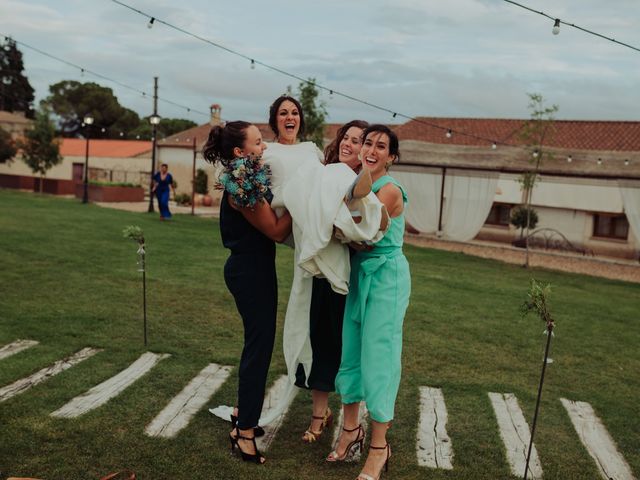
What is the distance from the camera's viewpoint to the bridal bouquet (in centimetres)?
343

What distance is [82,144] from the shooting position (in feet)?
146

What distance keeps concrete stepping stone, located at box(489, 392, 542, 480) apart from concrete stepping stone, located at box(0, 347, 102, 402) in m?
3.41

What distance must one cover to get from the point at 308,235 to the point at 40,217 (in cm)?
1598

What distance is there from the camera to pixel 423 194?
20391 millimetres

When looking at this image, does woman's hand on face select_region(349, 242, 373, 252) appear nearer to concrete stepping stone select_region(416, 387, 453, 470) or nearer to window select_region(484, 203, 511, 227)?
concrete stepping stone select_region(416, 387, 453, 470)

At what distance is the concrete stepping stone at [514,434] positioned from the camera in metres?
4.04

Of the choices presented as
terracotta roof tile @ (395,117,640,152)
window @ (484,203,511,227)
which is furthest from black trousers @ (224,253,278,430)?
window @ (484,203,511,227)

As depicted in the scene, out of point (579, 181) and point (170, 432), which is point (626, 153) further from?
point (170, 432)

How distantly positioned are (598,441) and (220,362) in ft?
10.2

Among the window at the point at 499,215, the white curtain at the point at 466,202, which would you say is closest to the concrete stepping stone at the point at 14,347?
the white curtain at the point at 466,202

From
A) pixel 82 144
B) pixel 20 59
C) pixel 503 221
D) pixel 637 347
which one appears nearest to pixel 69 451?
pixel 637 347

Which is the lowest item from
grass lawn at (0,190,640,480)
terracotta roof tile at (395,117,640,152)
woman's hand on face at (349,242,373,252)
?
grass lawn at (0,190,640,480)

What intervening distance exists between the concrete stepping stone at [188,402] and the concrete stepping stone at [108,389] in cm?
44

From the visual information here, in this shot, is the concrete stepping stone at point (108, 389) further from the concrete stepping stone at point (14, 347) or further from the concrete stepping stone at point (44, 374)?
the concrete stepping stone at point (14, 347)
